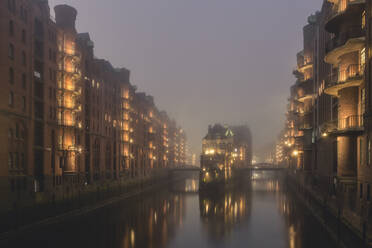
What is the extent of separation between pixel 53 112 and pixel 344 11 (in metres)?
47.5

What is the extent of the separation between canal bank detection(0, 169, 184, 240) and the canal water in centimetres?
177

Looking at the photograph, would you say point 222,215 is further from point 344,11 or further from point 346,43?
point 344,11

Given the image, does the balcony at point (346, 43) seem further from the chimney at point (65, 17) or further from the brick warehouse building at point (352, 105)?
the chimney at point (65, 17)

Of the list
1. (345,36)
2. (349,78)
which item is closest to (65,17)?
(345,36)

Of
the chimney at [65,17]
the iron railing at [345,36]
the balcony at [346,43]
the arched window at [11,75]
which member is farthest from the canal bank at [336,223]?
the chimney at [65,17]

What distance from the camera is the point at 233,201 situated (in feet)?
274

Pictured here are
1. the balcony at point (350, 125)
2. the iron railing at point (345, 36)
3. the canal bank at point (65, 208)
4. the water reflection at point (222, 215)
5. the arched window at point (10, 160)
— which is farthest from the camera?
the water reflection at point (222, 215)

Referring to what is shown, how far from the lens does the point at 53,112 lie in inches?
2431

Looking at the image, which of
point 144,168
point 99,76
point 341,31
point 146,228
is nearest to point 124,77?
point 99,76

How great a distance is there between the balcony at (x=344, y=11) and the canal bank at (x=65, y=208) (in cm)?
4237

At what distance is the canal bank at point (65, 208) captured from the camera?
141 ft

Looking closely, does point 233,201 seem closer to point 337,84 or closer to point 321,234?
point 321,234

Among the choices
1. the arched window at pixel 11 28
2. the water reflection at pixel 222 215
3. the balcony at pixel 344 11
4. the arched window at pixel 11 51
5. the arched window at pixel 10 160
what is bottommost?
the water reflection at pixel 222 215

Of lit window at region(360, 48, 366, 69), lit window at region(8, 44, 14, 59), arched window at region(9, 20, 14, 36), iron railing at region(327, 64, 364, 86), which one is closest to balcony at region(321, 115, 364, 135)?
iron railing at region(327, 64, 364, 86)
